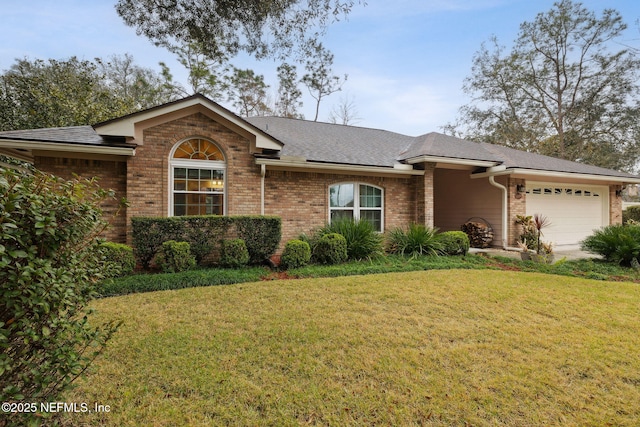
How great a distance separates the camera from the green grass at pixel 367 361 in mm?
2373

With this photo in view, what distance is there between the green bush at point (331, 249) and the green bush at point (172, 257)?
3.41 m

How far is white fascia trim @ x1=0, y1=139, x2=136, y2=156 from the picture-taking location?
22.5 ft

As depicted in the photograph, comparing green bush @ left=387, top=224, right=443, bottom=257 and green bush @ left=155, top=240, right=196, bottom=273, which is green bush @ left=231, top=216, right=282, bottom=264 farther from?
green bush @ left=387, top=224, right=443, bottom=257

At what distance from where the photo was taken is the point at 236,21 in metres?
6.16

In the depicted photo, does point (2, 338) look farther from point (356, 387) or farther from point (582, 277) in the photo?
A: point (582, 277)

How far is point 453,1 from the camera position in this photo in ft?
30.3

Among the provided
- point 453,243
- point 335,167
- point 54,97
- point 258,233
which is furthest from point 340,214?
point 54,97

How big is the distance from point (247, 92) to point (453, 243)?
20.8 meters

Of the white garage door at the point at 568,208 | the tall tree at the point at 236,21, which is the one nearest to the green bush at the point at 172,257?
the tall tree at the point at 236,21

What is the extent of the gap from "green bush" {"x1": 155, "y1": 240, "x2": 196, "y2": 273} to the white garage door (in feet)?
42.6

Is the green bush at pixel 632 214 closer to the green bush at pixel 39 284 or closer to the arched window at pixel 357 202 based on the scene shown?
the arched window at pixel 357 202

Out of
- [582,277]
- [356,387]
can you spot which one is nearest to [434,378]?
[356,387]

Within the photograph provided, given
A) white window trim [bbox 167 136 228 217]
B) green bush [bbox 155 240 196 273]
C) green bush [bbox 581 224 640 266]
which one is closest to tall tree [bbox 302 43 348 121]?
white window trim [bbox 167 136 228 217]

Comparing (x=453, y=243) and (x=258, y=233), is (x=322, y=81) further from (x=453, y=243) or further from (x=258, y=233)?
(x=258, y=233)
